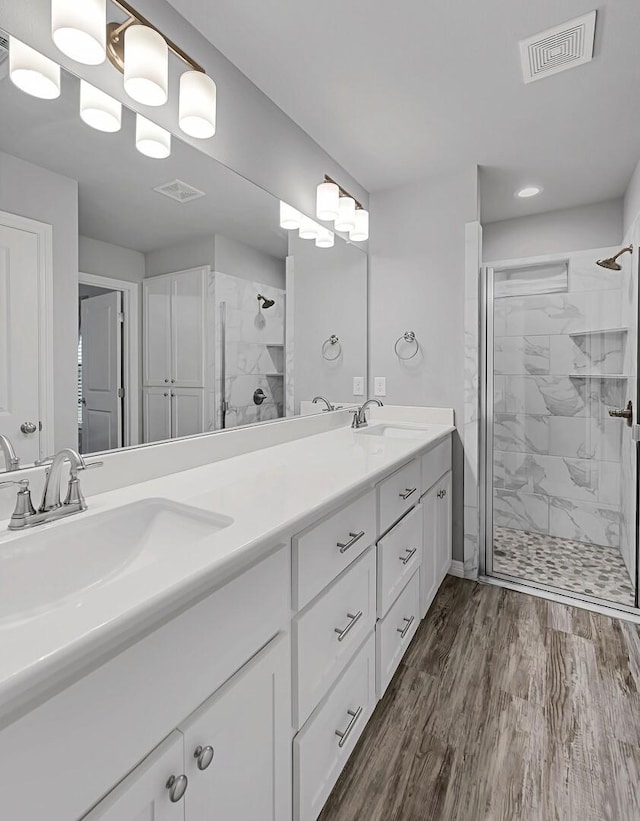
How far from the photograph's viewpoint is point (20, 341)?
0.99m

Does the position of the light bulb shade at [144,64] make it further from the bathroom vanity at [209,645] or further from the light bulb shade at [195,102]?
the bathroom vanity at [209,645]

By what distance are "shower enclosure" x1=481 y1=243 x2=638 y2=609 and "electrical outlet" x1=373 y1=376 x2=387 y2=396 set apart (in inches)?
22.9

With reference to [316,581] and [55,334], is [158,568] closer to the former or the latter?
[316,581]

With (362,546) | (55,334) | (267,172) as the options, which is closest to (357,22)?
(267,172)

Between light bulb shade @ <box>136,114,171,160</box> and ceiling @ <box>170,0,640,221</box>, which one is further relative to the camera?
ceiling @ <box>170,0,640,221</box>

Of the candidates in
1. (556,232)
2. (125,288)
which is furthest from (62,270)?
(556,232)

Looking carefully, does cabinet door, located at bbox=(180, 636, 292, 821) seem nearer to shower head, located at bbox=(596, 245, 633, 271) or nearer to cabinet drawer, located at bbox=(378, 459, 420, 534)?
cabinet drawer, located at bbox=(378, 459, 420, 534)

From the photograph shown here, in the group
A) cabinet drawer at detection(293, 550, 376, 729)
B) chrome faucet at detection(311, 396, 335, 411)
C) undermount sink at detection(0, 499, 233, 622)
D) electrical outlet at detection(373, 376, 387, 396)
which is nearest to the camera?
undermount sink at detection(0, 499, 233, 622)

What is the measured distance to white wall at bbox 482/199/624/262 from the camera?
116 inches

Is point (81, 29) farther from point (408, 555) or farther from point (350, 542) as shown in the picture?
point (408, 555)

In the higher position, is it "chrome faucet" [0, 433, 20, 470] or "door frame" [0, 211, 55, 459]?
"door frame" [0, 211, 55, 459]

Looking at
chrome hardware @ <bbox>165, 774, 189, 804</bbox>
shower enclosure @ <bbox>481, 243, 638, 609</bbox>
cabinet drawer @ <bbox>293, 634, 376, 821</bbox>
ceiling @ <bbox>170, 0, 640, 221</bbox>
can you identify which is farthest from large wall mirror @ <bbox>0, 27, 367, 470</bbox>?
shower enclosure @ <bbox>481, 243, 638, 609</bbox>

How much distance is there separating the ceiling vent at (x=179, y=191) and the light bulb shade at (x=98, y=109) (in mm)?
195

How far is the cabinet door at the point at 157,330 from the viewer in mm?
1307
